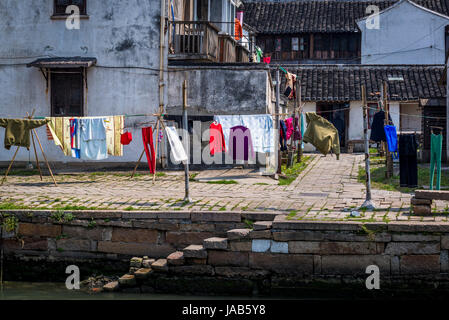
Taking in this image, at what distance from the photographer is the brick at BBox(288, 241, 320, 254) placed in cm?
1140

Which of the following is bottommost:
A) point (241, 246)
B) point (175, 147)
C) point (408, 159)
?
point (241, 246)

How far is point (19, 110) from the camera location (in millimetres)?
20172

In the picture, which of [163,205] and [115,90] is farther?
[115,90]

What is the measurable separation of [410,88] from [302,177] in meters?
12.6

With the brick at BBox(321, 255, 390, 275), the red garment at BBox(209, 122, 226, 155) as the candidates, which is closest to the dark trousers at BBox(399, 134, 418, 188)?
the brick at BBox(321, 255, 390, 275)

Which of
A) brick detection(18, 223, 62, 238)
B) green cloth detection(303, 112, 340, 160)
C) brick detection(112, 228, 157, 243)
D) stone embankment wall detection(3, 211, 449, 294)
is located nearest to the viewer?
stone embankment wall detection(3, 211, 449, 294)

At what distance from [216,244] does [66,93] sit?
33.5 feet

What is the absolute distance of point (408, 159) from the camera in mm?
14859

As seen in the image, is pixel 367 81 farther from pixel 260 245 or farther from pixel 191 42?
pixel 260 245

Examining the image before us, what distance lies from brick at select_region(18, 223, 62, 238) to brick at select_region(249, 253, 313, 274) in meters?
4.10

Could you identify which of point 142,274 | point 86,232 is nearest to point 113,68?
point 86,232

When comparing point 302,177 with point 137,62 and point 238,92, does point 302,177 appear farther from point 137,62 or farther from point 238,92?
point 137,62

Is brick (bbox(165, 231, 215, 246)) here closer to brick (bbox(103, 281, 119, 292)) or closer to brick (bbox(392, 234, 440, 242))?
brick (bbox(103, 281, 119, 292))
